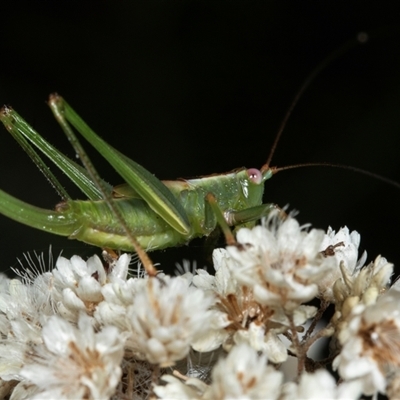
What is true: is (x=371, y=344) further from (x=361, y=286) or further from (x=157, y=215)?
(x=157, y=215)

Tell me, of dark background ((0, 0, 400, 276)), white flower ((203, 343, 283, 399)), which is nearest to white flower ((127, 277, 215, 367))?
white flower ((203, 343, 283, 399))

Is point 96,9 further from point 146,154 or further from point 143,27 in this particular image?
point 146,154

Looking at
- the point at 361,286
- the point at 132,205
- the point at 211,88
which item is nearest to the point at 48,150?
the point at 132,205

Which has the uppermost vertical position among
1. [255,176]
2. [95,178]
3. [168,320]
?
[255,176]

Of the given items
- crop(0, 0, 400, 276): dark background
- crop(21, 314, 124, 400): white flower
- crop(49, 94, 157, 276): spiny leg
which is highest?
crop(0, 0, 400, 276): dark background

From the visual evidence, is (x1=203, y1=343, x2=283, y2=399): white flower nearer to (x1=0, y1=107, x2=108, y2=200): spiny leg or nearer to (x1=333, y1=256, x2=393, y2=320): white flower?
(x1=333, y1=256, x2=393, y2=320): white flower

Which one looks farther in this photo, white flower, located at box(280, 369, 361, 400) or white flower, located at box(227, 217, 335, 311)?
white flower, located at box(227, 217, 335, 311)
